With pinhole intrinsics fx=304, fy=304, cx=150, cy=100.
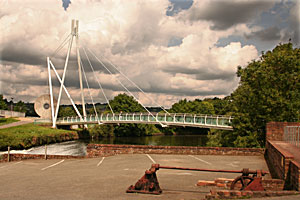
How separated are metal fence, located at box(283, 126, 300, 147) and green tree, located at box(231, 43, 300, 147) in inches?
213

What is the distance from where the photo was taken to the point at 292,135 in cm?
1407

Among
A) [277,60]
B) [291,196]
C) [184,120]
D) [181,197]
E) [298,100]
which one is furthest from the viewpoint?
[184,120]

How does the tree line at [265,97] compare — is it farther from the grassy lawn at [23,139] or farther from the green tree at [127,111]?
the green tree at [127,111]

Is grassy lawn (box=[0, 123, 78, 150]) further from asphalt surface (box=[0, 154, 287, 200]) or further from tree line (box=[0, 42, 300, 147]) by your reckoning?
asphalt surface (box=[0, 154, 287, 200])

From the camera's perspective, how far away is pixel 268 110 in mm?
20438

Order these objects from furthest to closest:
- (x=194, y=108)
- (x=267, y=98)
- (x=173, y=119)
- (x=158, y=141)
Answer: (x=194, y=108) < (x=158, y=141) < (x=173, y=119) < (x=267, y=98)

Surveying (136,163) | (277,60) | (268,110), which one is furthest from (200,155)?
(277,60)

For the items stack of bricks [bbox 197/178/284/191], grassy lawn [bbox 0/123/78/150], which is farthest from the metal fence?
grassy lawn [bbox 0/123/78/150]

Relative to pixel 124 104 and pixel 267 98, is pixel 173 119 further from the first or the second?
pixel 124 104

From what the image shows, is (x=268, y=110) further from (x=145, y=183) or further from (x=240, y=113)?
(x=145, y=183)

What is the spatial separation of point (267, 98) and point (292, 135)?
6968 mm

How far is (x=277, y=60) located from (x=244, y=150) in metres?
9.46

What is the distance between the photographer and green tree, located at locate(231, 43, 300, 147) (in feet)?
66.8

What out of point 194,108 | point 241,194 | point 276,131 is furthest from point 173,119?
point 194,108
